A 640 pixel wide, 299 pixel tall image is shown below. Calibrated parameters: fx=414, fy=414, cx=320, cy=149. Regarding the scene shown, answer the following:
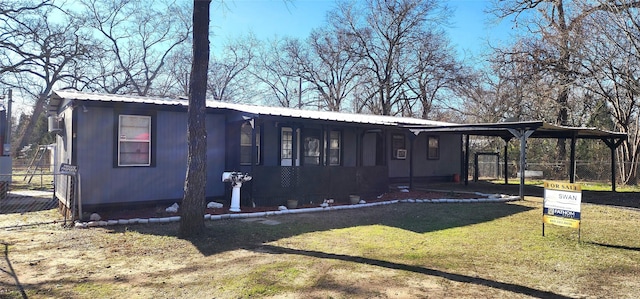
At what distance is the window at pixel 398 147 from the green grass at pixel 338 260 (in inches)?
308

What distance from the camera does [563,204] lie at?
657cm

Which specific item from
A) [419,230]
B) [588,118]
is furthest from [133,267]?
[588,118]

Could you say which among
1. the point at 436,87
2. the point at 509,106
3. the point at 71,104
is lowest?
the point at 71,104

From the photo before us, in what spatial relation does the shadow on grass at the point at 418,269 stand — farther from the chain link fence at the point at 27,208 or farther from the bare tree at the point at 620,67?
the bare tree at the point at 620,67

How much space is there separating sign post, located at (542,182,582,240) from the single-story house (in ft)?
17.3

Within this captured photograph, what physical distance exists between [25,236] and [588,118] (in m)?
24.7

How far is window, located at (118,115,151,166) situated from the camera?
859 centimetres

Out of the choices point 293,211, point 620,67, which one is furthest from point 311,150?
point 620,67

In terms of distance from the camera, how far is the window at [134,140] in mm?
8594

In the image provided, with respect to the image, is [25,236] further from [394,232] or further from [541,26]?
[541,26]

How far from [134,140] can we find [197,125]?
3.11m

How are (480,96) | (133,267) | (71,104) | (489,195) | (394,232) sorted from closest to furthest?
1. (133,267)
2. (394,232)
3. (71,104)
4. (489,195)
5. (480,96)

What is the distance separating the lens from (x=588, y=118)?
22.1 meters

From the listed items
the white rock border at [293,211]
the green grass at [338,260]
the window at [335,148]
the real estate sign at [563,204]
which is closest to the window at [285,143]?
the window at [335,148]
